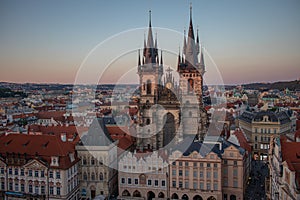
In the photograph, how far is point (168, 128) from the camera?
76.2m

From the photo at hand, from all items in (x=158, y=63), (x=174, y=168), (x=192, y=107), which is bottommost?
(x=174, y=168)

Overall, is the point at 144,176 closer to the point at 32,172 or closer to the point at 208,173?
the point at 208,173

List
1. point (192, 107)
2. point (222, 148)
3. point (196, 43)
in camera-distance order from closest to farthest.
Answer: point (222, 148) → point (192, 107) → point (196, 43)

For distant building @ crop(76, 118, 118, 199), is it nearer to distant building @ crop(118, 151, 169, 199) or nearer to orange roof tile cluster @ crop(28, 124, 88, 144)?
distant building @ crop(118, 151, 169, 199)

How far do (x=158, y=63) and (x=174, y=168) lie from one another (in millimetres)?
29413

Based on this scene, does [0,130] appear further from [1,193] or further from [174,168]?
[174,168]

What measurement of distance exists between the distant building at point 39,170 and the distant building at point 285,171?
31.9 m

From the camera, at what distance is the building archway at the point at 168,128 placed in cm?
7581

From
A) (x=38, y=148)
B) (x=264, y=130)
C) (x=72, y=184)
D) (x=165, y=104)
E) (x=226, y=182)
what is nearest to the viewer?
(x=72, y=184)

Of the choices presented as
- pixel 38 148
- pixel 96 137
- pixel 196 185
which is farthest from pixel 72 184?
pixel 196 185

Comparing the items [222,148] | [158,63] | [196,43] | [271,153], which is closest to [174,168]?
[222,148]

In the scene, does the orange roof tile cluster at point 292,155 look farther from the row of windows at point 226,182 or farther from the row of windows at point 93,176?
the row of windows at point 93,176

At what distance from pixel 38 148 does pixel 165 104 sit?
29989 millimetres

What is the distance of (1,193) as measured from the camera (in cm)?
5656
